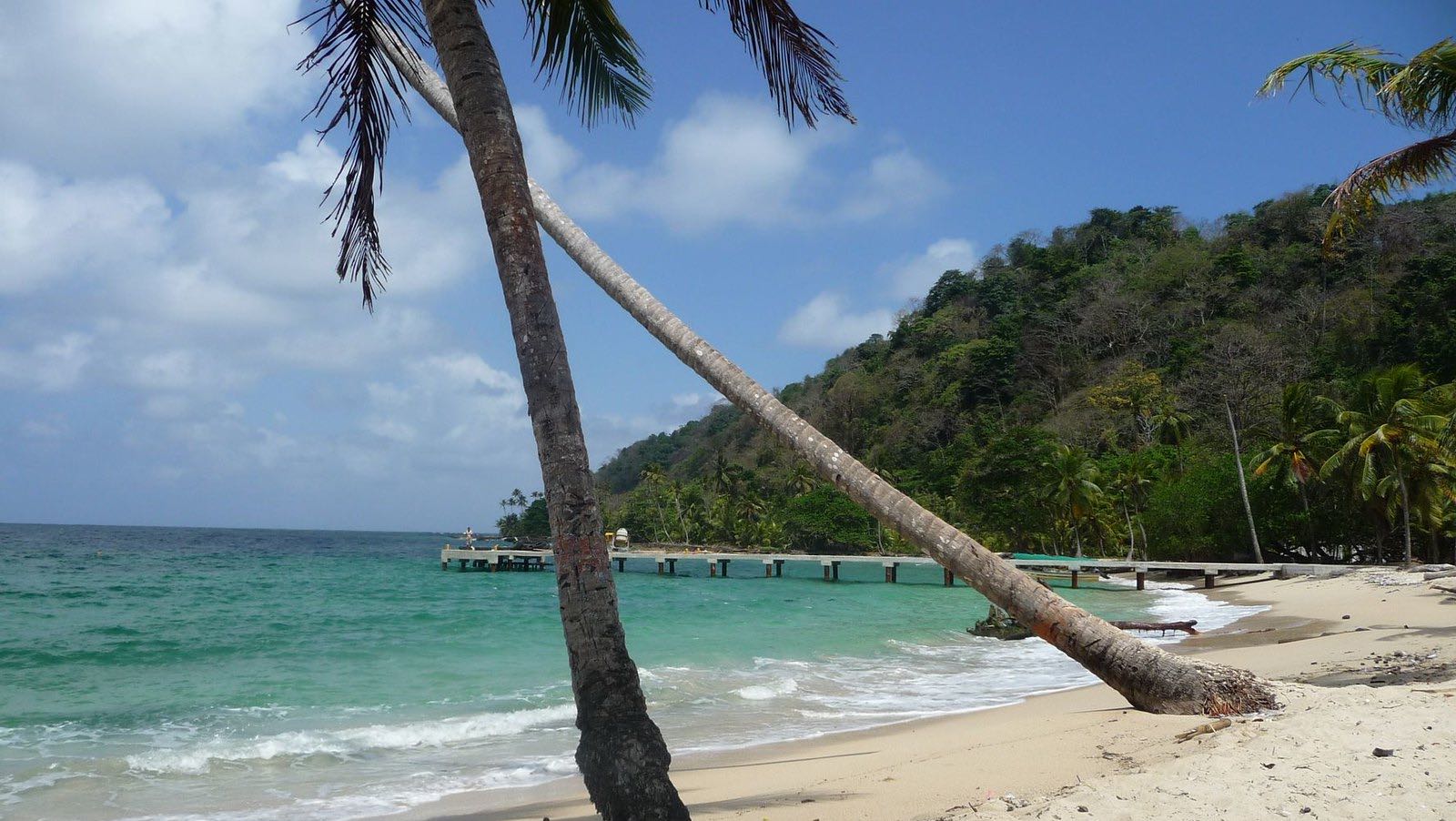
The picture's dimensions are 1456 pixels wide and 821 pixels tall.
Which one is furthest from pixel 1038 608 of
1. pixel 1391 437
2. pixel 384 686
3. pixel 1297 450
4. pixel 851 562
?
pixel 851 562

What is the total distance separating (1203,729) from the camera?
16.2 ft

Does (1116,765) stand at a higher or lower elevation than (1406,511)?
lower

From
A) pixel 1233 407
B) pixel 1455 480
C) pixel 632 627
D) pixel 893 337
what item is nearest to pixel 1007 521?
pixel 1233 407

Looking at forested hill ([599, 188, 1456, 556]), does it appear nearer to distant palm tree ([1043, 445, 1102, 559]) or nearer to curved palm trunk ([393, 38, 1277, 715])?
distant palm tree ([1043, 445, 1102, 559])

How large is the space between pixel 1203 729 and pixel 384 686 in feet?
38.0

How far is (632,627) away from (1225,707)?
1817 cm

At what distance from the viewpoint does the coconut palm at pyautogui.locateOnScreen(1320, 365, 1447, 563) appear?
26.4 meters

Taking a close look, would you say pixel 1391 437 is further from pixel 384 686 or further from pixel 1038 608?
pixel 384 686

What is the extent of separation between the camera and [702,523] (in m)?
76.8

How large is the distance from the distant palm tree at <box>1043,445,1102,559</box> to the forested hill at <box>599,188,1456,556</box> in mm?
105

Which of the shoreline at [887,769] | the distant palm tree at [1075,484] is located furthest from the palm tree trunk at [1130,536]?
the shoreline at [887,769]

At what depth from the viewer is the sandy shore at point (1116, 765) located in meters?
4.05

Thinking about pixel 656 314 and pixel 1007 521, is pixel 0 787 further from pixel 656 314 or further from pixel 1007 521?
pixel 1007 521

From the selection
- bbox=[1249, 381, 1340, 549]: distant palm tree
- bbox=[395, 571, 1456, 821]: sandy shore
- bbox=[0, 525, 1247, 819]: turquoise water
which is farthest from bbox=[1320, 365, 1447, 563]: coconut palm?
bbox=[395, 571, 1456, 821]: sandy shore
